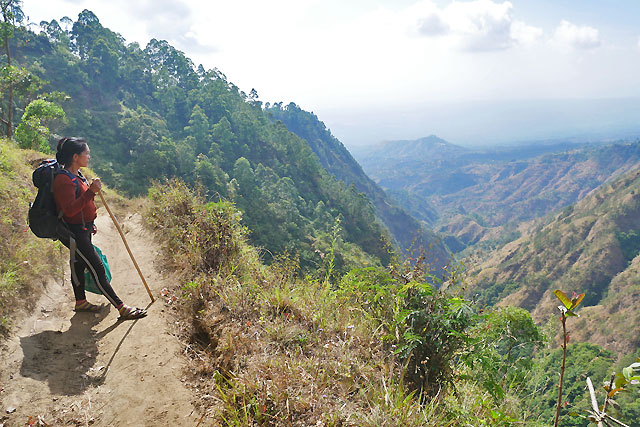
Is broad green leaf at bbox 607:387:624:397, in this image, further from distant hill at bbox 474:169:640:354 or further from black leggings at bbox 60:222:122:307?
distant hill at bbox 474:169:640:354

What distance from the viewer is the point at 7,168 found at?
24.2 feet

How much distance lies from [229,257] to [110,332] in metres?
1.81

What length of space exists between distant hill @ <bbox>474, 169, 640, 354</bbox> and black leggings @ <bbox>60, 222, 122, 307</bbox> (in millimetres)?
67748

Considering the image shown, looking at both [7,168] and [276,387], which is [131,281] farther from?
[7,168]

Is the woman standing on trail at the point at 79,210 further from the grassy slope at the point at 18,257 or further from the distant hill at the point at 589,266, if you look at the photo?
the distant hill at the point at 589,266

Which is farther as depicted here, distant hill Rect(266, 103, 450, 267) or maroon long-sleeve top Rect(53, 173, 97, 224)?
distant hill Rect(266, 103, 450, 267)

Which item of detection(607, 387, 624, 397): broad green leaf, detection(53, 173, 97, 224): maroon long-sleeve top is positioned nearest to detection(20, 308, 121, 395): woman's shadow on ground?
detection(53, 173, 97, 224): maroon long-sleeve top

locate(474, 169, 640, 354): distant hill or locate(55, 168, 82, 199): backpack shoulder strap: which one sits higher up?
locate(55, 168, 82, 199): backpack shoulder strap

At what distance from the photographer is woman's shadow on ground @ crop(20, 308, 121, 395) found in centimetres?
340

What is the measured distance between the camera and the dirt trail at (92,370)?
121 inches

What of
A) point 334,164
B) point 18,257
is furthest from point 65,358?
point 334,164

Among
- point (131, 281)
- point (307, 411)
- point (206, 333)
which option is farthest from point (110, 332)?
point (307, 411)

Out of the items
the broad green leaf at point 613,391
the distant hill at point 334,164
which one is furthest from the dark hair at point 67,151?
the distant hill at point 334,164

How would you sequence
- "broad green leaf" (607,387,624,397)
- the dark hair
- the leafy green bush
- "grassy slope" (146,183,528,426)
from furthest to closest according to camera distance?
the leafy green bush
the dark hair
"grassy slope" (146,183,528,426)
"broad green leaf" (607,387,624,397)
